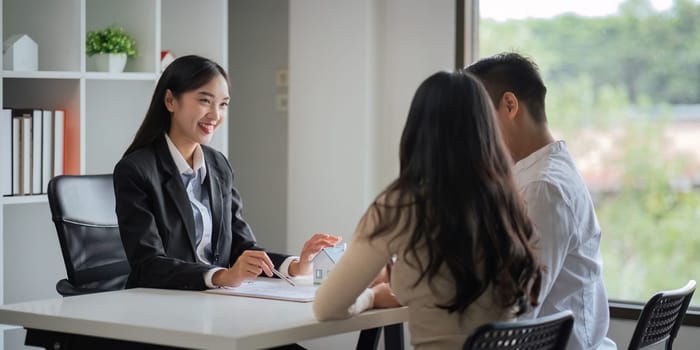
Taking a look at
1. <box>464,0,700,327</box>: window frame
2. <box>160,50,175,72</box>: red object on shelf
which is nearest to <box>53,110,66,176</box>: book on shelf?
<box>160,50,175,72</box>: red object on shelf

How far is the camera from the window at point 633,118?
3.83 m

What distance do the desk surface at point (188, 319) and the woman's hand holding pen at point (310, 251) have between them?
1.20 feet

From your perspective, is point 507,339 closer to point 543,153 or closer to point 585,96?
point 543,153

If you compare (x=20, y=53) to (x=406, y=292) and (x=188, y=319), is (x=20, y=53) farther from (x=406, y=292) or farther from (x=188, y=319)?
(x=406, y=292)

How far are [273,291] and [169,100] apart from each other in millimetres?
693

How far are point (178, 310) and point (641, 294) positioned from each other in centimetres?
224

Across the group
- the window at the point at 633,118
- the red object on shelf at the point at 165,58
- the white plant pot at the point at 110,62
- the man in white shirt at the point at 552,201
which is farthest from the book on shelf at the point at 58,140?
the window at the point at 633,118

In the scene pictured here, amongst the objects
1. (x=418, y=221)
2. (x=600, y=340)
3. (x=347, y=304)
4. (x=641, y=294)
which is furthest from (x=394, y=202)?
(x=641, y=294)

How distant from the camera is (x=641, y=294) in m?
3.91

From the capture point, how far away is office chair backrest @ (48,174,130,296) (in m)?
2.93

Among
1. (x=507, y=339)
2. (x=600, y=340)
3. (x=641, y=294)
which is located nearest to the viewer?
(x=507, y=339)

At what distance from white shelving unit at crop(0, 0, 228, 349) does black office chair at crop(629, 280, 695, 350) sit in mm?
2144

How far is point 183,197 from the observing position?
110 inches

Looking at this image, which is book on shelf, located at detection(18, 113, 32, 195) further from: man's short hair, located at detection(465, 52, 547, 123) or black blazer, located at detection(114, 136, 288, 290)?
man's short hair, located at detection(465, 52, 547, 123)
